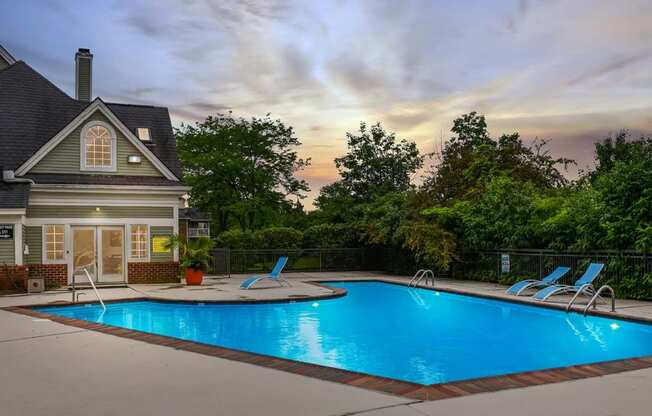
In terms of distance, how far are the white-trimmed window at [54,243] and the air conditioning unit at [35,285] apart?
1.58m

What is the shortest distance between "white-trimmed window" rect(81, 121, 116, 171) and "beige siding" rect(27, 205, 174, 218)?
1437 mm

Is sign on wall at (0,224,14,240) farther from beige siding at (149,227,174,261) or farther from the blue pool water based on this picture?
the blue pool water

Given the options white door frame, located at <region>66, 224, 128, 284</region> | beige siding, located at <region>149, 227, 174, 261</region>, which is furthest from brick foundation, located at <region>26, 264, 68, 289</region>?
beige siding, located at <region>149, 227, 174, 261</region>

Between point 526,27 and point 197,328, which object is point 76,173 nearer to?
point 197,328

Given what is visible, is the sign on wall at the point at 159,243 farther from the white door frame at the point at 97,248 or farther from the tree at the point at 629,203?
the tree at the point at 629,203

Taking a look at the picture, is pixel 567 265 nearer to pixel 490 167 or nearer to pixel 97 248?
pixel 490 167

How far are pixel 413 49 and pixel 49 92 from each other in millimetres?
12805

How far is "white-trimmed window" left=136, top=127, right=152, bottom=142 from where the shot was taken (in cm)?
Result: 2075

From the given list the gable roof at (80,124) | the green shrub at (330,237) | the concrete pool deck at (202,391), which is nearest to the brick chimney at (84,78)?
the gable roof at (80,124)

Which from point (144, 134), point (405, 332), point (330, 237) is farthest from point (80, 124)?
point (405, 332)

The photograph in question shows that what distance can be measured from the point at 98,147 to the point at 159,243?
371 centimetres

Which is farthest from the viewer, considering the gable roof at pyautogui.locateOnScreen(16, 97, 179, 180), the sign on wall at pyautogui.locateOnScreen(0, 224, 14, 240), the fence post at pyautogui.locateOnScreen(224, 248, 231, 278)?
the fence post at pyautogui.locateOnScreen(224, 248, 231, 278)

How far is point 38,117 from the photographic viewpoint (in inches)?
781

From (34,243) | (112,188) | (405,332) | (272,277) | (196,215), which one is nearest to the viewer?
(405,332)
